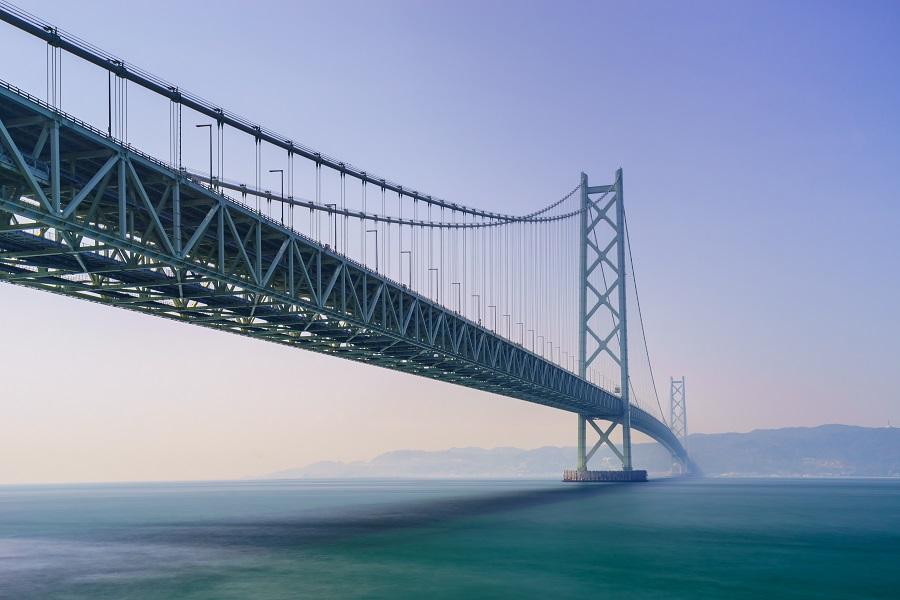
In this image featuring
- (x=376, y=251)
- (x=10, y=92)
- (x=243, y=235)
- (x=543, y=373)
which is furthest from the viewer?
(x=543, y=373)

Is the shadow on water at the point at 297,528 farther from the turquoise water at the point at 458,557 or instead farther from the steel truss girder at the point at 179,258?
the steel truss girder at the point at 179,258

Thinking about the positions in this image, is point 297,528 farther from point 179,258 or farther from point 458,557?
point 179,258

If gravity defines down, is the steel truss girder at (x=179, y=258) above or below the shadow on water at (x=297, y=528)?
above

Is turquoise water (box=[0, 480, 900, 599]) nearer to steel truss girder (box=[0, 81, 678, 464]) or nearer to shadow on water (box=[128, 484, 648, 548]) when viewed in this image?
shadow on water (box=[128, 484, 648, 548])

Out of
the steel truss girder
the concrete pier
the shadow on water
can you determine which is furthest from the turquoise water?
the concrete pier

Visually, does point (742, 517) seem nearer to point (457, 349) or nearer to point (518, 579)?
point (457, 349)

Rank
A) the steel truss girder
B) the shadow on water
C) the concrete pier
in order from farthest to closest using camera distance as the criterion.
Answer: the concrete pier < the shadow on water < the steel truss girder

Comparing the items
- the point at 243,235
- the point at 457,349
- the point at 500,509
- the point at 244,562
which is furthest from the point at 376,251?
the point at 244,562

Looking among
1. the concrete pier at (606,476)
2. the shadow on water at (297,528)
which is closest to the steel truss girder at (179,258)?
the shadow on water at (297,528)
